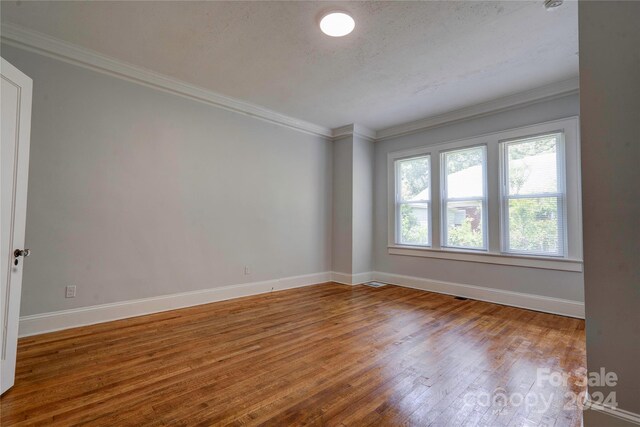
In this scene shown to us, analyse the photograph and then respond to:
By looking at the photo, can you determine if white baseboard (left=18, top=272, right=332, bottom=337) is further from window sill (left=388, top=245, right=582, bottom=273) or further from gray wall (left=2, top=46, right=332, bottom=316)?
window sill (left=388, top=245, right=582, bottom=273)

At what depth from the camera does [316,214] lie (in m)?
5.41

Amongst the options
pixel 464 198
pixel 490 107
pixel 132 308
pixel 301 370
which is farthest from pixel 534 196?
pixel 132 308

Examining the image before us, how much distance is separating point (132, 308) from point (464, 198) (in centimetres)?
478

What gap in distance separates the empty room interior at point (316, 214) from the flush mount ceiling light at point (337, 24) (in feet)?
0.06

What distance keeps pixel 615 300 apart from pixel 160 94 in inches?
178

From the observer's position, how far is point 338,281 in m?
5.46

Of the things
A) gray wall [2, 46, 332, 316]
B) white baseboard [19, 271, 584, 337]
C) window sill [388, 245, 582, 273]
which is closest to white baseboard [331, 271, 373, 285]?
white baseboard [19, 271, 584, 337]

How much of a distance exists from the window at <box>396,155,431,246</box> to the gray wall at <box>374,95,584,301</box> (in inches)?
10.8

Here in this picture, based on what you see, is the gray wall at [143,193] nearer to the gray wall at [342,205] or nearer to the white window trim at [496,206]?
the gray wall at [342,205]

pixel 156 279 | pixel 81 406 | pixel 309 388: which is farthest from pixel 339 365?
pixel 156 279

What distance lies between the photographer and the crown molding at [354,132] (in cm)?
533

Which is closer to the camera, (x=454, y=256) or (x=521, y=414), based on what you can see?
(x=521, y=414)

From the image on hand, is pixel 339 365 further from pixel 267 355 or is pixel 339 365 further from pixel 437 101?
pixel 437 101

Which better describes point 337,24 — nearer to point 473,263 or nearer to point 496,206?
point 496,206
